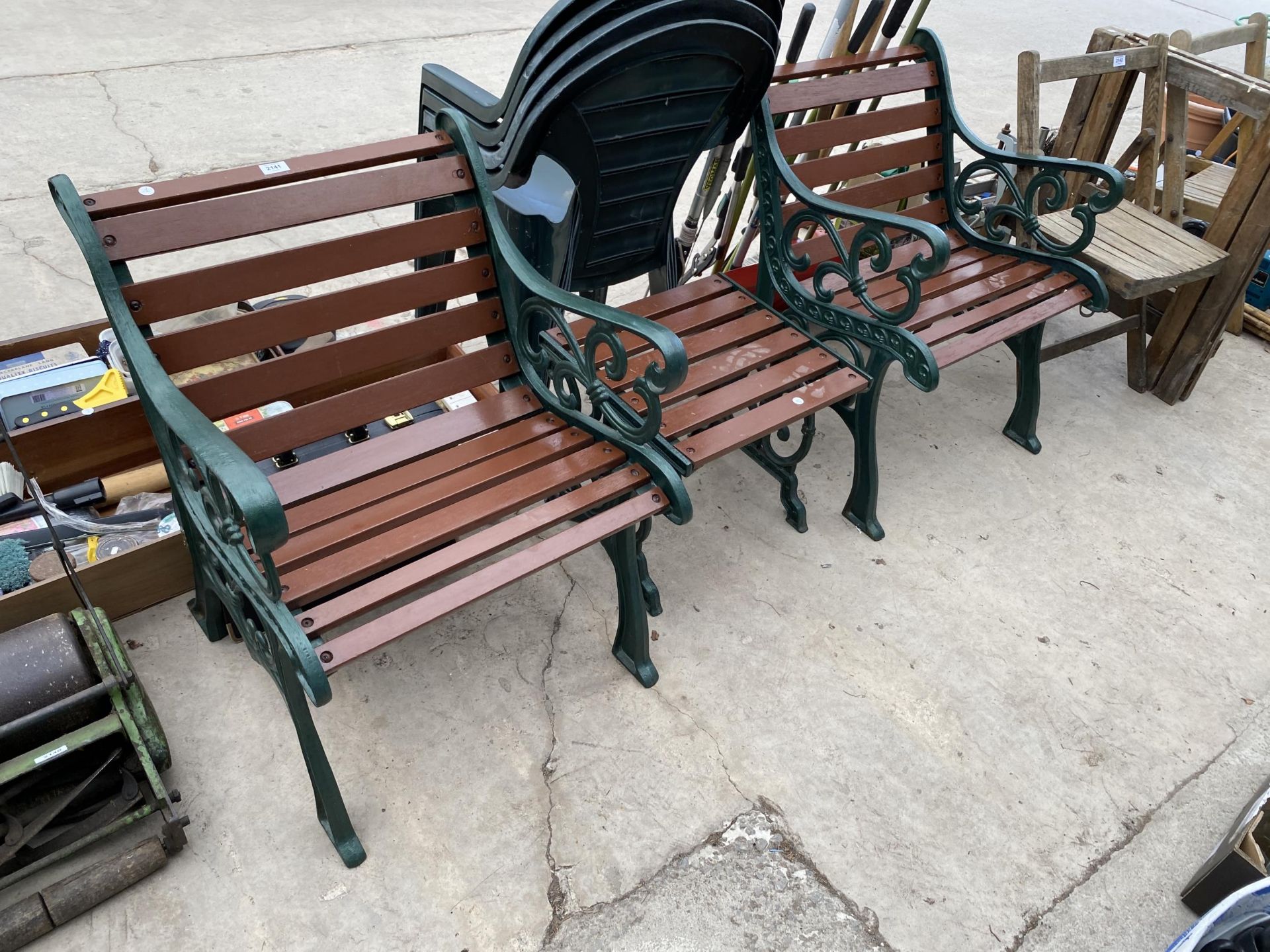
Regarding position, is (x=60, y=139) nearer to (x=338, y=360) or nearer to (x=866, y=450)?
(x=338, y=360)

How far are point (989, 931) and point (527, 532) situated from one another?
1238 mm

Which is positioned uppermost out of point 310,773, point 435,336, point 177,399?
point 177,399

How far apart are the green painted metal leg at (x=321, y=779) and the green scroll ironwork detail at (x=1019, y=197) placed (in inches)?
97.9

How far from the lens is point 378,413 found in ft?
6.66

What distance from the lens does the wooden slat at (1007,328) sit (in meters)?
2.64

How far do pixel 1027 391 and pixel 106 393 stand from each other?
2.81 meters

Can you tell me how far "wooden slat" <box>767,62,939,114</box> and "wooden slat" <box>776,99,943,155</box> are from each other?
53 millimetres

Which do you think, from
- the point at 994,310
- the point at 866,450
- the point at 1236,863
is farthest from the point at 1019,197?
the point at 1236,863

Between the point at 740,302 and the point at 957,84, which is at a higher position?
the point at 740,302

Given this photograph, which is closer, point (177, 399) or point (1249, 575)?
point (177, 399)

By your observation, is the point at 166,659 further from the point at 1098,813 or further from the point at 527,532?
the point at 1098,813

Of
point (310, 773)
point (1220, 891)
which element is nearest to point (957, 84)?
point (1220, 891)

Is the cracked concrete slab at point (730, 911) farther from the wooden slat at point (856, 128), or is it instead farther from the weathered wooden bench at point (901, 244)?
the wooden slat at point (856, 128)

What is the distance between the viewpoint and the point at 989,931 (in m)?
1.89
